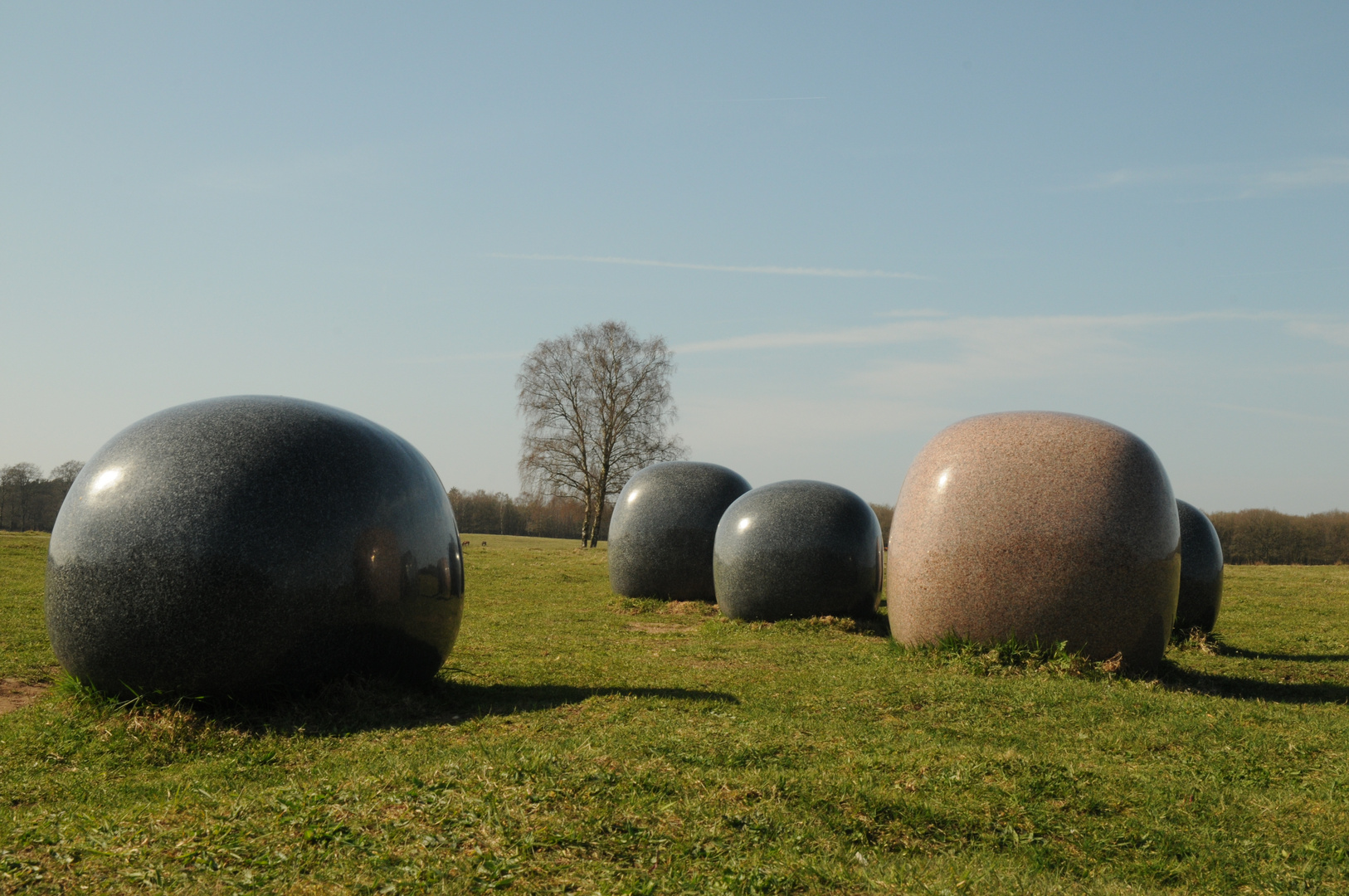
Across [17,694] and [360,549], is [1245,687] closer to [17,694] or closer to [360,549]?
[360,549]

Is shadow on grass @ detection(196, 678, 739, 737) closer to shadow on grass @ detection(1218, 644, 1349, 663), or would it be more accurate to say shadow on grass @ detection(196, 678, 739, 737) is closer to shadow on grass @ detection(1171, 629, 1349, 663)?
shadow on grass @ detection(1171, 629, 1349, 663)

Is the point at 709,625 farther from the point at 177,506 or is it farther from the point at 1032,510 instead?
the point at 177,506

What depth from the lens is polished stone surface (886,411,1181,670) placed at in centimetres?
1016

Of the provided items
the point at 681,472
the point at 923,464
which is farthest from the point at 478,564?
the point at 923,464

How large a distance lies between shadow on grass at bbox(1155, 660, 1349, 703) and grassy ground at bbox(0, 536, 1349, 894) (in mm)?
78

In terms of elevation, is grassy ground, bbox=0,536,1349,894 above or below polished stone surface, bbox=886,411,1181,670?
below

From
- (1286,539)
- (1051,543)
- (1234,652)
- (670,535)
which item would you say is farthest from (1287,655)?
(1286,539)

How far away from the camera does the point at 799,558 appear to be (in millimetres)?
15859

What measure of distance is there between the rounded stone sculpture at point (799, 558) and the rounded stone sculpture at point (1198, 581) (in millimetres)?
4614

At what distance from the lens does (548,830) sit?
16.2ft

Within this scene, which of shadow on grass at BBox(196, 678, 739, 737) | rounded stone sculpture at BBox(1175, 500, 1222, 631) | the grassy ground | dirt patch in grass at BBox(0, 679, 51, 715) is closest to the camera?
the grassy ground

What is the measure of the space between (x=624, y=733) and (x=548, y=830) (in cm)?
234

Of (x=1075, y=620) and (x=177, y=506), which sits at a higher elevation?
(x=177, y=506)

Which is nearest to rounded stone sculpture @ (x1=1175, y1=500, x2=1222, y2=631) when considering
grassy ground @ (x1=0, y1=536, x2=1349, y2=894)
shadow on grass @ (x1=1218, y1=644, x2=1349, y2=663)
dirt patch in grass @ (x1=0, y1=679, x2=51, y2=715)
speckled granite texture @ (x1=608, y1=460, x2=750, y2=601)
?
shadow on grass @ (x1=1218, y1=644, x2=1349, y2=663)
